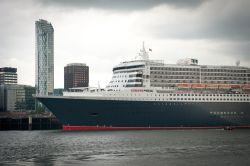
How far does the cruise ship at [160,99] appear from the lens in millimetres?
85312

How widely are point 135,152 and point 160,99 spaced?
33.9 metres

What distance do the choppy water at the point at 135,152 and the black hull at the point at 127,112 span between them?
1374 cm

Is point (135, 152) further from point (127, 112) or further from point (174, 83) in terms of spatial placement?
point (174, 83)

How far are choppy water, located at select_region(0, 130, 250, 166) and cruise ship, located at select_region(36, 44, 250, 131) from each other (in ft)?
46.5

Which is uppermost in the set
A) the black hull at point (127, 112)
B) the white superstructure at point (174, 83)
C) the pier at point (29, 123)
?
the white superstructure at point (174, 83)

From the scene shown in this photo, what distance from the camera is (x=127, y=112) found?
85625mm

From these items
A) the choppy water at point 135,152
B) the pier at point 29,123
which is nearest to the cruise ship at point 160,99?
the choppy water at point 135,152

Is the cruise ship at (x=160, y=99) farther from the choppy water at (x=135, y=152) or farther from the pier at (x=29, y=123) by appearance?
the pier at (x=29, y=123)

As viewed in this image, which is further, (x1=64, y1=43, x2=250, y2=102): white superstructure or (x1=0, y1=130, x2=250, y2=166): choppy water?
(x1=64, y1=43, x2=250, y2=102): white superstructure

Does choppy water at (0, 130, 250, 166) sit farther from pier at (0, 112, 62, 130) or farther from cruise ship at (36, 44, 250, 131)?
pier at (0, 112, 62, 130)

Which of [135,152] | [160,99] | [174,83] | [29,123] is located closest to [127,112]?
[160,99]

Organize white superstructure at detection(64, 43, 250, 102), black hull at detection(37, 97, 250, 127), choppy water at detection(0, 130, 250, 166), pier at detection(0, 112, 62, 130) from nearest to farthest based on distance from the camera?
choppy water at detection(0, 130, 250, 166)
black hull at detection(37, 97, 250, 127)
white superstructure at detection(64, 43, 250, 102)
pier at detection(0, 112, 62, 130)

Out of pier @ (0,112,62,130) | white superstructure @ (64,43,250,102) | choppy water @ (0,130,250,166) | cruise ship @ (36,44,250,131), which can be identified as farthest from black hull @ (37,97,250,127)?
pier @ (0,112,62,130)

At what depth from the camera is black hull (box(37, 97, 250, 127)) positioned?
279 feet
